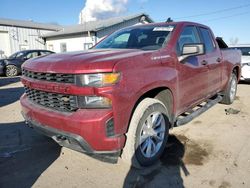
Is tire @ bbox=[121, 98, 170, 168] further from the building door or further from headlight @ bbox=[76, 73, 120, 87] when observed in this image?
the building door

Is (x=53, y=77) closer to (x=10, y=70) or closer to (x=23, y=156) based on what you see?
(x=23, y=156)

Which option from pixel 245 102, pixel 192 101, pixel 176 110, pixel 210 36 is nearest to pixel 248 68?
pixel 245 102

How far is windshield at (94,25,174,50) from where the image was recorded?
3668mm

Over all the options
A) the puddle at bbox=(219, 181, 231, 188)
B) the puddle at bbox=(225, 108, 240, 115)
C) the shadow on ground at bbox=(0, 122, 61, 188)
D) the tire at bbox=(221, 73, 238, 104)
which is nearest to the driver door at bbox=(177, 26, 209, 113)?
the puddle at bbox=(219, 181, 231, 188)

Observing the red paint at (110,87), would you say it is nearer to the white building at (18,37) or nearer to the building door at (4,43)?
the building door at (4,43)

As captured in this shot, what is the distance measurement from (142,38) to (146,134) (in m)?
1.64

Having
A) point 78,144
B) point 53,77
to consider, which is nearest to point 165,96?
point 78,144

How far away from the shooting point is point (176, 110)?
364 centimetres

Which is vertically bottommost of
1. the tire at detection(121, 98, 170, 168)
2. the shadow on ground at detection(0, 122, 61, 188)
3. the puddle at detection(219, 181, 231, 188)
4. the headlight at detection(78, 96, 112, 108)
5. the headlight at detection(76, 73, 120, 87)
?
the puddle at detection(219, 181, 231, 188)

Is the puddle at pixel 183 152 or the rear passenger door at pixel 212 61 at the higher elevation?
the rear passenger door at pixel 212 61

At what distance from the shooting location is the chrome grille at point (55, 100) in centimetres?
266

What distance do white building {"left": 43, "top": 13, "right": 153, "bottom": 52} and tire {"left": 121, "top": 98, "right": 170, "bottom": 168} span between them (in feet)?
57.6

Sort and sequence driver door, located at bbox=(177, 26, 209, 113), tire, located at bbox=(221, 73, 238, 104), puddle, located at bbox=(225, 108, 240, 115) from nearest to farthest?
driver door, located at bbox=(177, 26, 209, 113)
puddle, located at bbox=(225, 108, 240, 115)
tire, located at bbox=(221, 73, 238, 104)

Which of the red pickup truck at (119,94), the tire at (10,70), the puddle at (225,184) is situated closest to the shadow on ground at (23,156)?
the red pickup truck at (119,94)
